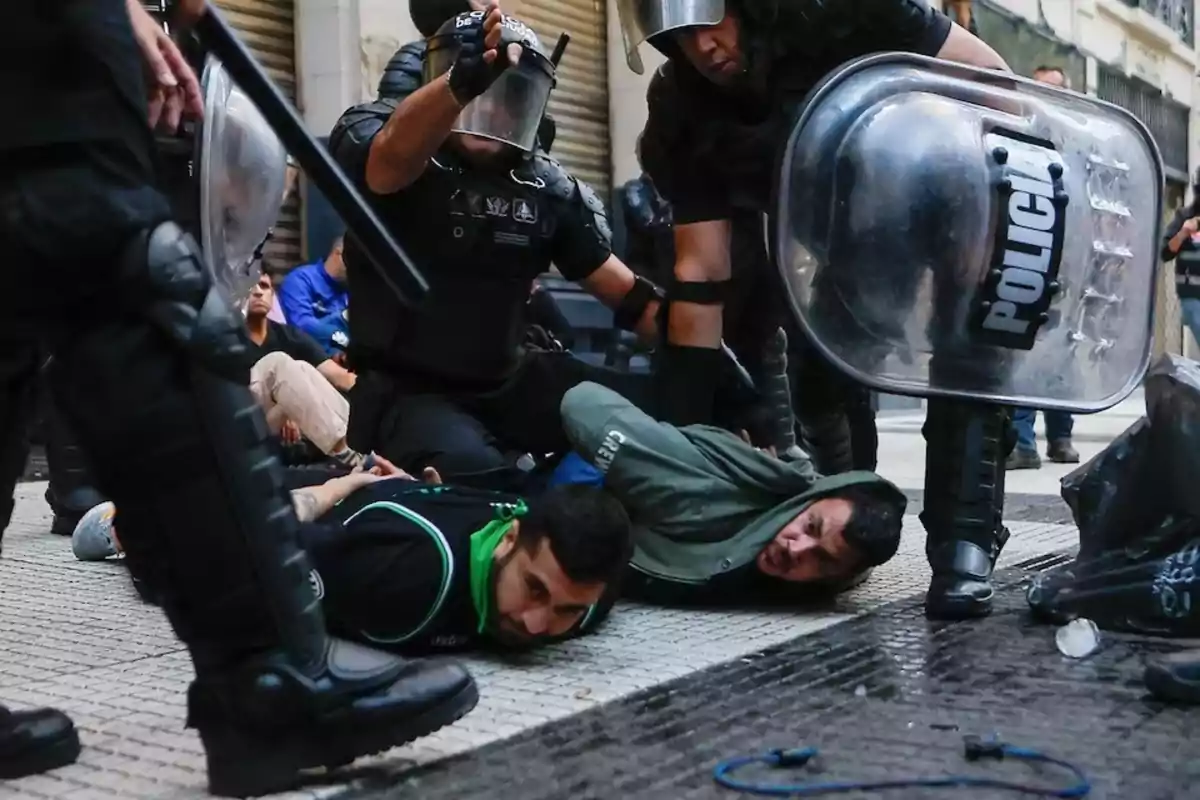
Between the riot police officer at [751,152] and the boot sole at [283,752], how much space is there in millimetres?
1155

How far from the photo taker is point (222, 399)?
1203mm

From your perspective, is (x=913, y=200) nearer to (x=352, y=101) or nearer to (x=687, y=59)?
(x=687, y=59)

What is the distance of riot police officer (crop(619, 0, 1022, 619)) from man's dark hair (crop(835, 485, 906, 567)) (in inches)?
3.3

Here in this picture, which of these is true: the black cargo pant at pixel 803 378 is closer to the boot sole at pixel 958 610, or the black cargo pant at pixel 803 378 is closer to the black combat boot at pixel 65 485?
the boot sole at pixel 958 610

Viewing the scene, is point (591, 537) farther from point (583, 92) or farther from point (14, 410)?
point (583, 92)

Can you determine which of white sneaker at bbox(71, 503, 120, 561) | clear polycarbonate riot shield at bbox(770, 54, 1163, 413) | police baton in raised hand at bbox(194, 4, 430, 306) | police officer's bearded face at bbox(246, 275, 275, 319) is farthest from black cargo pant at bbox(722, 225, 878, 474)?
police baton in raised hand at bbox(194, 4, 430, 306)

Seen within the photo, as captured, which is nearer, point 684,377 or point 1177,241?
point 684,377

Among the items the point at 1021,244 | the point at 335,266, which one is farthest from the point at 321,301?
the point at 1021,244

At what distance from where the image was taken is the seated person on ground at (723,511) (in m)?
2.29

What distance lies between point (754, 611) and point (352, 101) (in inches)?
131

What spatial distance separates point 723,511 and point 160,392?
4.48ft

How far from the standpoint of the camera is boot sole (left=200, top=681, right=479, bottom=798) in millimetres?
1261

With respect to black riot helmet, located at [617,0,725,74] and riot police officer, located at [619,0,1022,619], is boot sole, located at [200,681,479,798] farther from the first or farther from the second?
black riot helmet, located at [617,0,725,74]

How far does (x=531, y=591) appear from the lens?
6.16 feet
